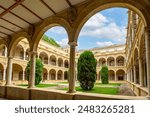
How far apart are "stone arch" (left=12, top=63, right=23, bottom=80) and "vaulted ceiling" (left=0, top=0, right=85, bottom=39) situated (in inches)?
824

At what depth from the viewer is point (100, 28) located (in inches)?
4840

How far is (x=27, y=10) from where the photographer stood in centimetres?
715

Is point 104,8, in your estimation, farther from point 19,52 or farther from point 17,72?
point 19,52

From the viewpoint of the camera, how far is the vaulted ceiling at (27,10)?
648 cm

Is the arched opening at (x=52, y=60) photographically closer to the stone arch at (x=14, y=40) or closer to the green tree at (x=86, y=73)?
the green tree at (x=86, y=73)

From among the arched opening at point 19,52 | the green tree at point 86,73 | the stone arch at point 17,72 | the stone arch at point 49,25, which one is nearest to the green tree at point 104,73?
the green tree at point 86,73

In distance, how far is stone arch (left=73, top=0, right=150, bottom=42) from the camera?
5078 mm

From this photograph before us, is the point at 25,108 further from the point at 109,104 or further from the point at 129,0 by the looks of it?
the point at 129,0

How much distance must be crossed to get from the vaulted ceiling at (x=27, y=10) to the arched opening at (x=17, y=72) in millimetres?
21021

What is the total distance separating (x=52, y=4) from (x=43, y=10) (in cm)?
76

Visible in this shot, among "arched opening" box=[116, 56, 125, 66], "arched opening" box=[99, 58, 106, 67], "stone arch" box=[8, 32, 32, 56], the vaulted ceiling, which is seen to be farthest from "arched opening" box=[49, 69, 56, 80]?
the vaulted ceiling

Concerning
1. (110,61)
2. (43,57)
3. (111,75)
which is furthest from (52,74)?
(110,61)

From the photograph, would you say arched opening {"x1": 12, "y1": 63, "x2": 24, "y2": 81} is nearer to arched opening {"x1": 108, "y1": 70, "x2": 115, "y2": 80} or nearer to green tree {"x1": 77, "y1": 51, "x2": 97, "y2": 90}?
green tree {"x1": 77, "y1": 51, "x2": 97, "y2": 90}

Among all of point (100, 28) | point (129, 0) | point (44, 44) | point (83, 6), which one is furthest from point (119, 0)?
point (100, 28)
